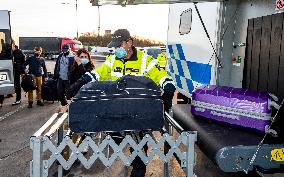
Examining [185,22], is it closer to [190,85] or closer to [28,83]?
[190,85]

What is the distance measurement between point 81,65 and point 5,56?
412cm

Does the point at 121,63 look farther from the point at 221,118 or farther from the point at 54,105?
the point at 54,105

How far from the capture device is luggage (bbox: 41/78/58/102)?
1119cm

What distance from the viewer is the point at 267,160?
3.20m

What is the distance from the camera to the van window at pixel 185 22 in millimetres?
7574

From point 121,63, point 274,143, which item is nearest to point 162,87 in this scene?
point 121,63

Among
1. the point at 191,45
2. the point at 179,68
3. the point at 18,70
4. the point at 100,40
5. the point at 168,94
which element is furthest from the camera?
the point at 100,40

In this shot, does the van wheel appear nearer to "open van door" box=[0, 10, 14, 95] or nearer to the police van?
the police van

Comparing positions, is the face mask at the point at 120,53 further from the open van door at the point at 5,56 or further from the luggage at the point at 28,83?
the luggage at the point at 28,83

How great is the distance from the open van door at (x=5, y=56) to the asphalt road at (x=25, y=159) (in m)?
0.84

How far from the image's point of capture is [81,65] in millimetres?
6746

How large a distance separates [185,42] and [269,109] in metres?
4.43

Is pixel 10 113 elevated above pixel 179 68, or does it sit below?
below

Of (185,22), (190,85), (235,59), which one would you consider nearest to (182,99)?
(190,85)
